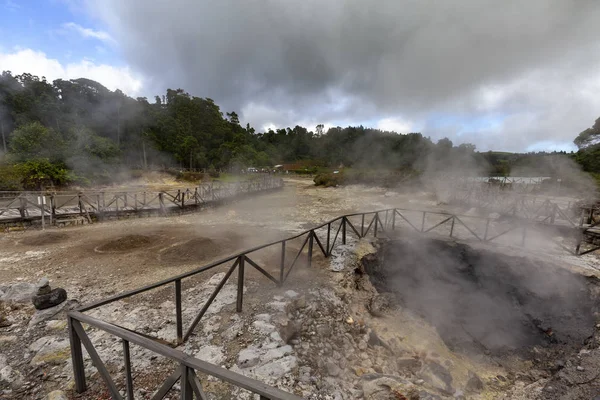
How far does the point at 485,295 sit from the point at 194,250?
823cm

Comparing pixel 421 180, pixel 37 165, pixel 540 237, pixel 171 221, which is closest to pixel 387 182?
pixel 421 180

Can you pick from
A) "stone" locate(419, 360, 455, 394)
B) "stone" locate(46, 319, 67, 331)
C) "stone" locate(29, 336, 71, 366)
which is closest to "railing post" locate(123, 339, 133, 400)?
"stone" locate(29, 336, 71, 366)

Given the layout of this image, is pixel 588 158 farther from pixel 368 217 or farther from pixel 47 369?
pixel 47 369

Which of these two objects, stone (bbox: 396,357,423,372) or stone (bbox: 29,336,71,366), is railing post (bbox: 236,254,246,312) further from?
stone (bbox: 396,357,423,372)

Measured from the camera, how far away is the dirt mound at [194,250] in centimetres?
604

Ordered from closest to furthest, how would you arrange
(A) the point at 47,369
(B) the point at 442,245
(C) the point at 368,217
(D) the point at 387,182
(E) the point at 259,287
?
(A) the point at 47,369 < (E) the point at 259,287 < (B) the point at 442,245 < (C) the point at 368,217 < (D) the point at 387,182

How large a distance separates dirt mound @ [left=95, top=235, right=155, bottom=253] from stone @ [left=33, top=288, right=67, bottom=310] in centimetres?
291

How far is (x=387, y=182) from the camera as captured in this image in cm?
2319

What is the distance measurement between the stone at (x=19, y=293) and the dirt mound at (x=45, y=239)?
3.98 meters

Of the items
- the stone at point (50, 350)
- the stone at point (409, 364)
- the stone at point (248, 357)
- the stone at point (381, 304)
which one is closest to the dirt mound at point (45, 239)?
the stone at point (50, 350)

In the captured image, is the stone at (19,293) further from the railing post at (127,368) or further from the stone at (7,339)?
the railing post at (127,368)

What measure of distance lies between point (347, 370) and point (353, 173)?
24280 mm

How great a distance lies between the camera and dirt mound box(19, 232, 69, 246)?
23.2 feet

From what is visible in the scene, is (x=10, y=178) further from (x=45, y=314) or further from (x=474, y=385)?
(x=474, y=385)
